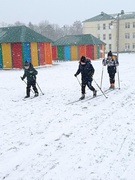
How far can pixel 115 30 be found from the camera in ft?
245

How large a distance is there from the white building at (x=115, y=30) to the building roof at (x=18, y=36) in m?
45.9

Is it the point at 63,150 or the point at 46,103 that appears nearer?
the point at 63,150

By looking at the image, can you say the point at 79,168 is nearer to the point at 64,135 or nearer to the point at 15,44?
the point at 64,135

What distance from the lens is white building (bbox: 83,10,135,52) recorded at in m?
72.7

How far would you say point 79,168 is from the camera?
4.95m

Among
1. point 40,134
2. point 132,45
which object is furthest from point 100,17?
point 40,134

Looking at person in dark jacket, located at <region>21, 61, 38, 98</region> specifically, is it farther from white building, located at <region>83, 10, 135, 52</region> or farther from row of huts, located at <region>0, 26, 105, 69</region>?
white building, located at <region>83, 10, 135, 52</region>

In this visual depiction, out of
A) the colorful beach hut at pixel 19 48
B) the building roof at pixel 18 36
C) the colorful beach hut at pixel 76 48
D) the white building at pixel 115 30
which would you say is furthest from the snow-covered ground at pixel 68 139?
the white building at pixel 115 30

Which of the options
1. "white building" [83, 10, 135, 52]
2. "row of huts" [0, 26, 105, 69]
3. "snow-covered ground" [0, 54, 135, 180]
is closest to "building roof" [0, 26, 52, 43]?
"row of huts" [0, 26, 105, 69]

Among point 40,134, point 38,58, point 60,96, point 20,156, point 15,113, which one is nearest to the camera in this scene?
point 20,156

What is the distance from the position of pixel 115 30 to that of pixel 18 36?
51606 millimetres

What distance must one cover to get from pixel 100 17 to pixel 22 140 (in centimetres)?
7306

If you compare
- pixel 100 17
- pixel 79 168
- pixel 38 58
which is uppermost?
pixel 100 17

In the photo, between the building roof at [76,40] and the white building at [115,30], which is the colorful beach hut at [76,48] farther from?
the white building at [115,30]
